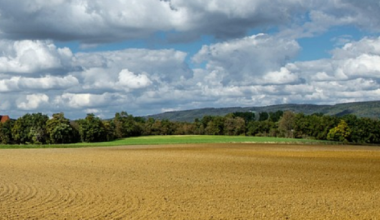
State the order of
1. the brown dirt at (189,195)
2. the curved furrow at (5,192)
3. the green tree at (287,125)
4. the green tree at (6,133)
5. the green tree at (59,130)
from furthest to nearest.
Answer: the green tree at (287,125), the green tree at (6,133), the green tree at (59,130), the curved furrow at (5,192), the brown dirt at (189,195)

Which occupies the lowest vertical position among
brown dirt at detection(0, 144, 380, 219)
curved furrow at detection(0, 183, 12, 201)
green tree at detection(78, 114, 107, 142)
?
brown dirt at detection(0, 144, 380, 219)

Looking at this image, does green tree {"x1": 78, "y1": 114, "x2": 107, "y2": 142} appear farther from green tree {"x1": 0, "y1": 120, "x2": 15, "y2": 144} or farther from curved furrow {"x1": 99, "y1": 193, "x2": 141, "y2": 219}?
curved furrow {"x1": 99, "y1": 193, "x2": 141, "y2": 219}

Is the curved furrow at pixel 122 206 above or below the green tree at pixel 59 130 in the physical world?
below

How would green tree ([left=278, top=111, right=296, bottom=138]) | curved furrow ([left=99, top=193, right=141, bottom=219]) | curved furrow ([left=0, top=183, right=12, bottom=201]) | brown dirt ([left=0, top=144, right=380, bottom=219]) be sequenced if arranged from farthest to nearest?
1. green tree ([left=278, top=111, right=296, bottom=138])
2. curved furrow ([left=0, top=183, right=12, bottom=201])
3. brown dirt ([left=0, top=144, right=380, bottom=219])
4. curved furrow ([left=99, top=193, right=141, bottom=219])

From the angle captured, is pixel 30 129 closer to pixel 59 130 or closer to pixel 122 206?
pixel 59 130

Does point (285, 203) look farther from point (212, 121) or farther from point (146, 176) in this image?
point (212, 121)

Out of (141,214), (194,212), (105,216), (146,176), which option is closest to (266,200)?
(194,212)

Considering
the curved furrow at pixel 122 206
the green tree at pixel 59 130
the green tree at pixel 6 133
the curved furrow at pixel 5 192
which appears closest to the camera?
the curved furrow at pixel 122 206

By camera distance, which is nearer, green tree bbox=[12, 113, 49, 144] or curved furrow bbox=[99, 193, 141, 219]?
curved furrow bbox=[99, 193, 141, 219]

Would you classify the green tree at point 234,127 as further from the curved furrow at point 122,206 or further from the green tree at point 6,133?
the curved furrow at point 122,206

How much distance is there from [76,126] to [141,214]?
12250 centimetres

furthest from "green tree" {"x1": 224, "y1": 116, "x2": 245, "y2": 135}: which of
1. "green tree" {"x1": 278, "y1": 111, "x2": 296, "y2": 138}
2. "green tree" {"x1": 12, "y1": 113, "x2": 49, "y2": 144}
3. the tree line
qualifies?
"green tree" {"x1": 12, "y1": 113, "x2": 49, "y2": 144}

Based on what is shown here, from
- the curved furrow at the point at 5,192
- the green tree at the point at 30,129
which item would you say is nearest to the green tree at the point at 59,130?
the green tree at the point at 30,129

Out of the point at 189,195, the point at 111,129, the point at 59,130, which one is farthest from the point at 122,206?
the point at 111,129
